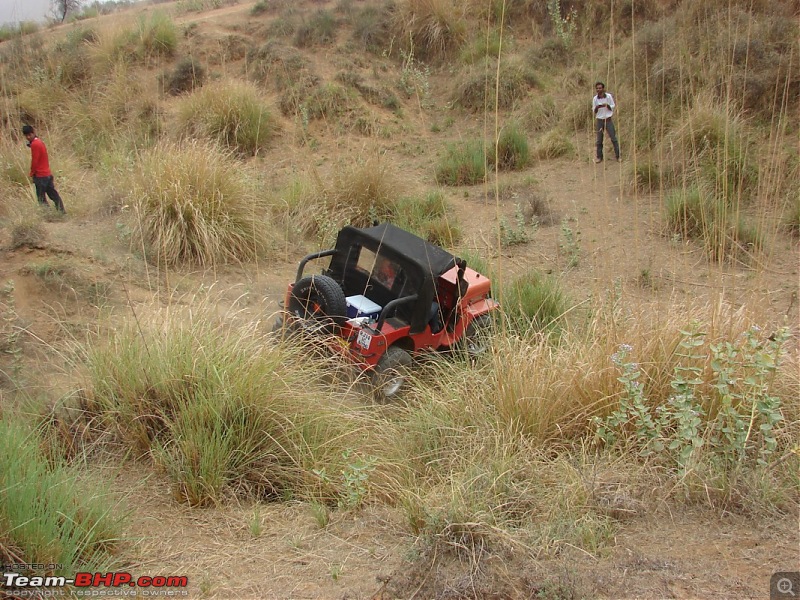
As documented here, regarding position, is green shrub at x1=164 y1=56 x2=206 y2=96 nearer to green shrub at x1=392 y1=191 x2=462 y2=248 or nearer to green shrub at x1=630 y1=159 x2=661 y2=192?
green shrub at x1=392 y1=191 x2=462 y2=248

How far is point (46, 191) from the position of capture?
9.02 meters

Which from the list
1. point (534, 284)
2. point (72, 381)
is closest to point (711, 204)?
point (534, 284)

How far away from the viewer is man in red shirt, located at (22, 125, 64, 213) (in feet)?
28.3

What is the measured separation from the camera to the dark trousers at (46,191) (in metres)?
8.87

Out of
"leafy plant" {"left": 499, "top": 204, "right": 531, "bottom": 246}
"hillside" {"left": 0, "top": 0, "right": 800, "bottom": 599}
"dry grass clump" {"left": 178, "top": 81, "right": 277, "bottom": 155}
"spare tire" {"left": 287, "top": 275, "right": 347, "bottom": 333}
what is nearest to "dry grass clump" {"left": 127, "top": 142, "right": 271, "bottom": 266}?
"hillside" {"left": 0, "top": 0, "right": 800, "bottom": 599}

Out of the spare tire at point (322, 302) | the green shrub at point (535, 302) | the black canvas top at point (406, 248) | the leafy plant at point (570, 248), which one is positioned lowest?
the leafy plant at point (570, 248)

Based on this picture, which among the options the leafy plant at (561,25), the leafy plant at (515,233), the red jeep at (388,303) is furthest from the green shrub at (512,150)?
the red jeep at (388,303)

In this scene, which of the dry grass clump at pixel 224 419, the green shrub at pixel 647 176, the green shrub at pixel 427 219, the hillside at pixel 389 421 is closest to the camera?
the hillside at pixel 389 421

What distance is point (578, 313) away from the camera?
6.76 meters

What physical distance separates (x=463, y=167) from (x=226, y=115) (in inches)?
161

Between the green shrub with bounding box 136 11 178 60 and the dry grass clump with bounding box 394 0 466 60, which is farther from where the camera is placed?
the dry grass clump with bounding box 394 0 466 60

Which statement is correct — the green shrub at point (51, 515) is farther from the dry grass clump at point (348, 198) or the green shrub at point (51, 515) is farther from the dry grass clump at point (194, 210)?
the dry grass clump at point (348, 198)

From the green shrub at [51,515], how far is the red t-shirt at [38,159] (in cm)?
629

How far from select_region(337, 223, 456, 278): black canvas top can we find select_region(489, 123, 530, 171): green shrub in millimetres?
6621
